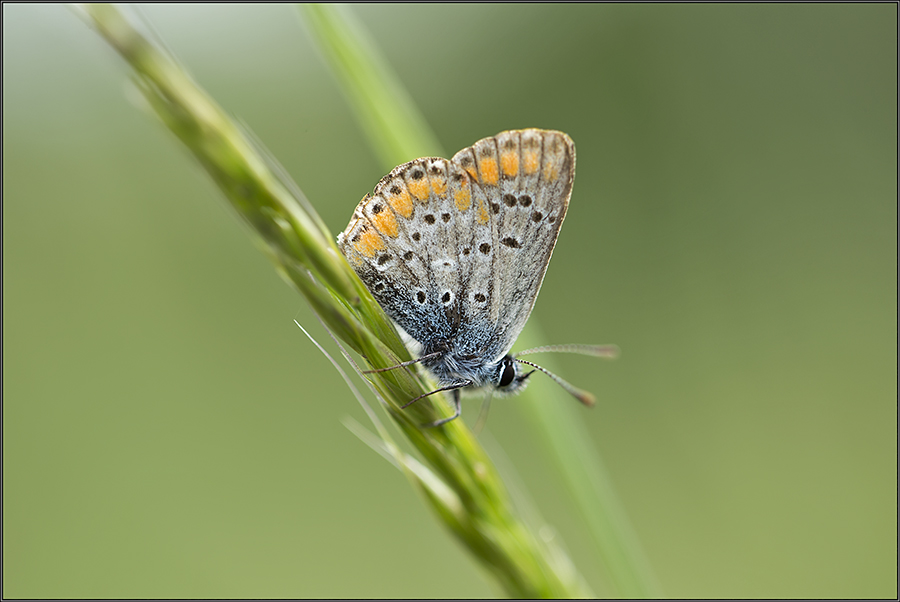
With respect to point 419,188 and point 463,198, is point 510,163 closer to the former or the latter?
point 463,198

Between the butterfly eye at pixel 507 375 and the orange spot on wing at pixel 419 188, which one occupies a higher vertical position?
the orange spot on wing at pixel 419 188

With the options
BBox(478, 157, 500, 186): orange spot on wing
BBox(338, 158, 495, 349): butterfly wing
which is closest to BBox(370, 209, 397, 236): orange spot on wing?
BBox(338, 158, 495, 349): butterfly wing

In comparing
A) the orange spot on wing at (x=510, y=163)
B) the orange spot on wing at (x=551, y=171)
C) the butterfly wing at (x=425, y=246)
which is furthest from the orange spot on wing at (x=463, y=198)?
the orange spot on wing at (x=551, y=171)

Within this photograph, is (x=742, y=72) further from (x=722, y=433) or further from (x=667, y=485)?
(x=667, y=485)

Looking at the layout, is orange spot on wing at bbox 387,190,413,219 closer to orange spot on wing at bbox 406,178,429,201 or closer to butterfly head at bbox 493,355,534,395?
orange spot on wing at bbox 406,178,429,201

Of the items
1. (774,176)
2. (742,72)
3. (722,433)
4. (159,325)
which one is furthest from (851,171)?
(159,325)

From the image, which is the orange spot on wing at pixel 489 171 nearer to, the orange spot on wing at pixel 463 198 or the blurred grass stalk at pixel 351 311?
the orange spot on wing at pixel 463 198
